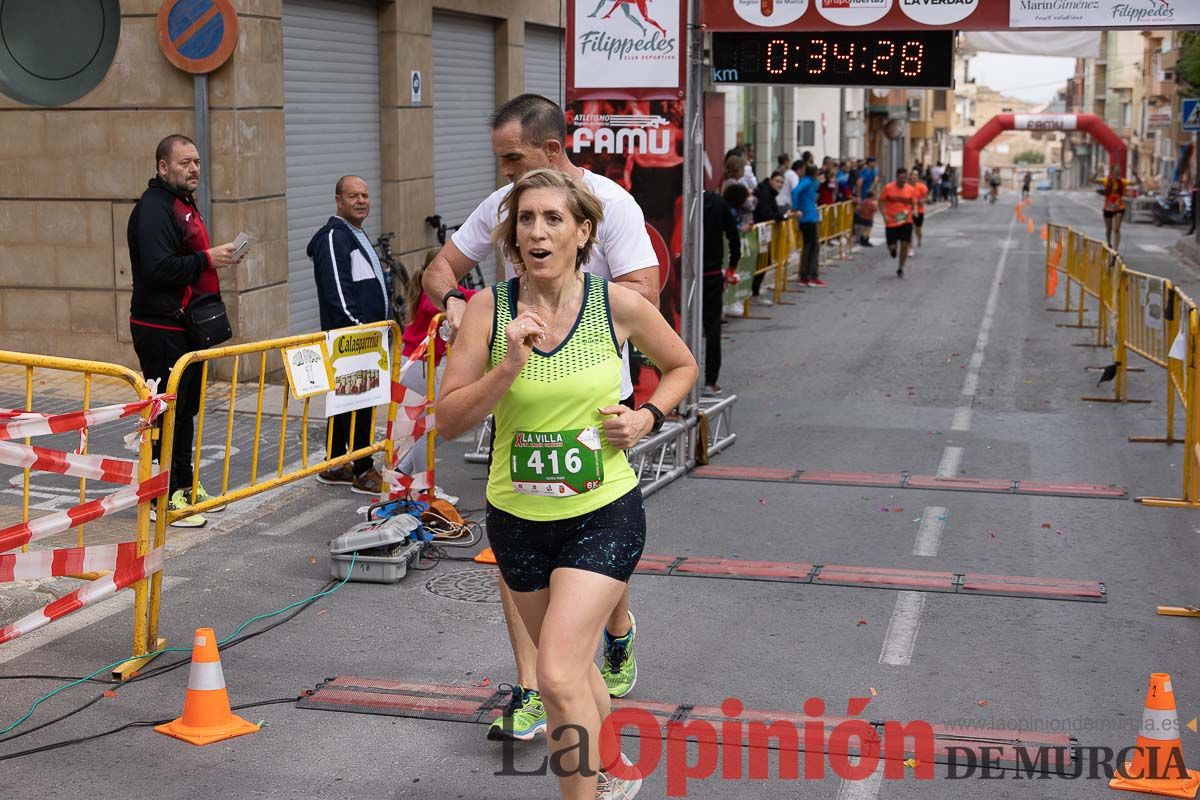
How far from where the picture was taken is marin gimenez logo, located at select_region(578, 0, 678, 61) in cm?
1073

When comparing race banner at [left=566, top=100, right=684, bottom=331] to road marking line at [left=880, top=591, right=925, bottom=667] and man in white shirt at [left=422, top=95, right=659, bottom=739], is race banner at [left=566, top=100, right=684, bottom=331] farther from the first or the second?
man in white shirt at [left=422, top=95, right=659, bottom=739]

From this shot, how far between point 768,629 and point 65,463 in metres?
3.18

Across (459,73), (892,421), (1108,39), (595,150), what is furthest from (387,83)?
(1108,39)

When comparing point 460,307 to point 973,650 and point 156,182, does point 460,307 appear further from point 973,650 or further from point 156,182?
point 156,182

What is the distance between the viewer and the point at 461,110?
1922 cm

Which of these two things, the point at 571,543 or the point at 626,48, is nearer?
the point at 571,543

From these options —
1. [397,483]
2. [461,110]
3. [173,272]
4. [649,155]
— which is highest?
[461,110]

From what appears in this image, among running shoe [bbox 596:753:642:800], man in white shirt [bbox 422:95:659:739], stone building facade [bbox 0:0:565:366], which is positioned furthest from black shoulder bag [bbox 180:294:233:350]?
running shoe [bbox 596:753:642:800]

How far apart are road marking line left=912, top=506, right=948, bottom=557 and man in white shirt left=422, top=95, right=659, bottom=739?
2856 millimetres

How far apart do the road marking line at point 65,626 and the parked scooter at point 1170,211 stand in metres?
47.0

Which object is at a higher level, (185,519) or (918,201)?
(918,201)

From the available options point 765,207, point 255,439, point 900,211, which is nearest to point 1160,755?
point 255,439

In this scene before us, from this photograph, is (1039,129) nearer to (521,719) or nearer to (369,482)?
(369,482)

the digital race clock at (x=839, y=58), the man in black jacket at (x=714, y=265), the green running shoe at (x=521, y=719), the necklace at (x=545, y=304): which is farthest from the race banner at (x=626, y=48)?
Answer: the necklace at (x=545, y=304)
